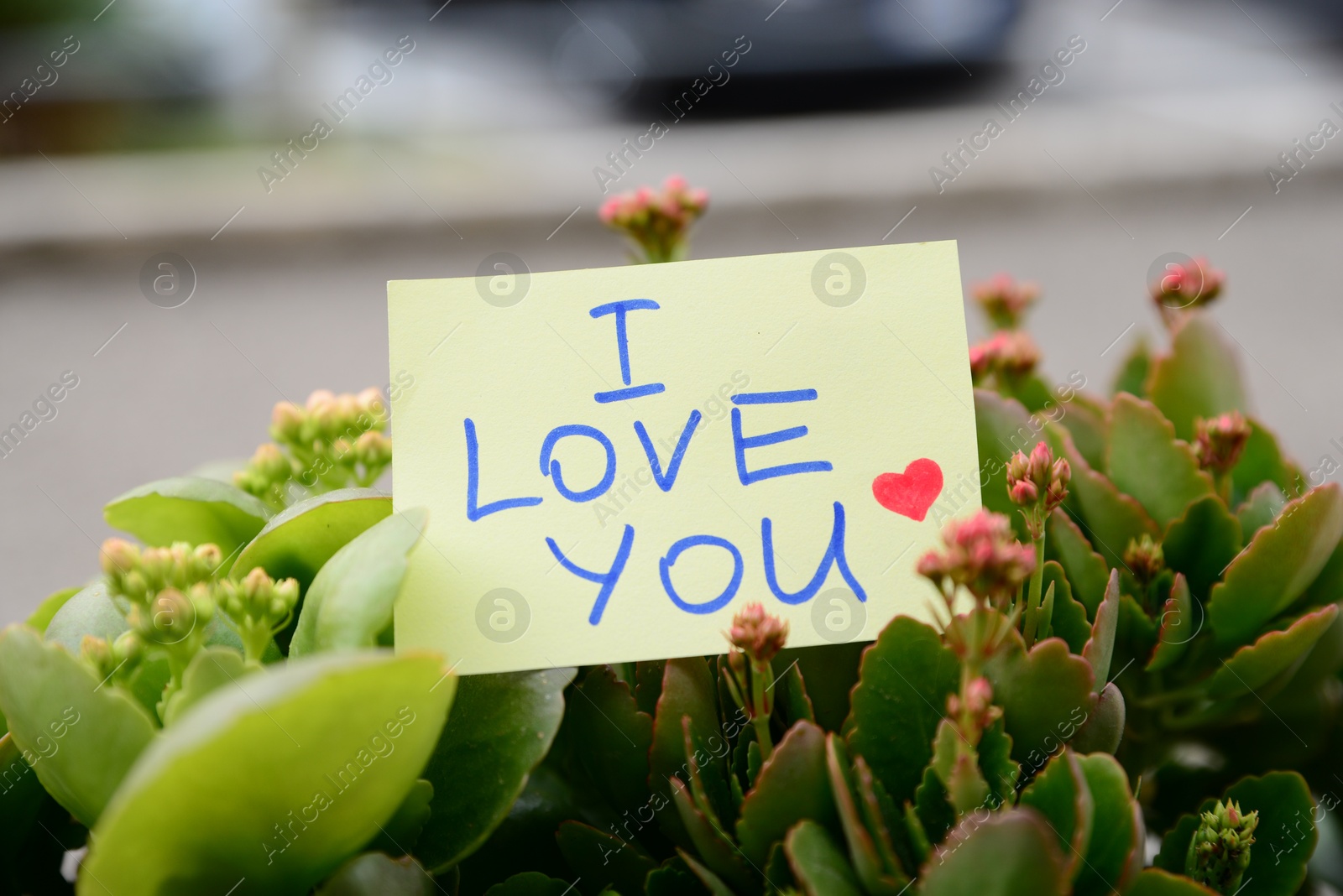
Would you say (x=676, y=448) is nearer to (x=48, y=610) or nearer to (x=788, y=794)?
(x=788, y=794)

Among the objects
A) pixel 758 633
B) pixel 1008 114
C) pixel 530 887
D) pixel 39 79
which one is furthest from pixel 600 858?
pixel 39 79

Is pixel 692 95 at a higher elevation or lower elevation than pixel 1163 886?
higher

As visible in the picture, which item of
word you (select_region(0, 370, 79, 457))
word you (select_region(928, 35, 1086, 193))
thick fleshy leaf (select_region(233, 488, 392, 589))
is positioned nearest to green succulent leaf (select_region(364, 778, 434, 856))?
thick fleshy leaf (select_region(233, 488, 392, 589))

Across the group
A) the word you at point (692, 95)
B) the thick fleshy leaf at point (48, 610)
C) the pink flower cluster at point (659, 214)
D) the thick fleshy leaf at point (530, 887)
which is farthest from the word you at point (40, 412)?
the thick fleshy leaf at point (530, 887)

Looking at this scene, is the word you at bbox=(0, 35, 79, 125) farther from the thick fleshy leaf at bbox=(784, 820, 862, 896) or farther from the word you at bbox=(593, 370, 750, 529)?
the thick fleshy leaf at bbox=(784, 820, 862, 896)

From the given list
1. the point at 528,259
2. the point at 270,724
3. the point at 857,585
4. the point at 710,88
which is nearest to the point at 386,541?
the point at 270,724

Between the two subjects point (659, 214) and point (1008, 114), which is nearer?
point (659, 214)

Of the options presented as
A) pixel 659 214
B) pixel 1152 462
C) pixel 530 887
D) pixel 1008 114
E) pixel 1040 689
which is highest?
pixel 1008 114
